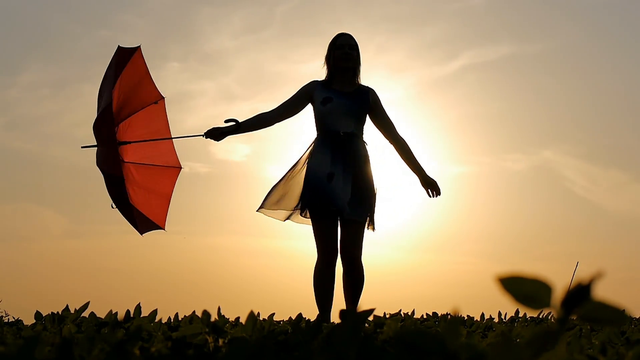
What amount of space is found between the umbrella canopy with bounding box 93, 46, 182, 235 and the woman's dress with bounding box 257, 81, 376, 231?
169 centimetres

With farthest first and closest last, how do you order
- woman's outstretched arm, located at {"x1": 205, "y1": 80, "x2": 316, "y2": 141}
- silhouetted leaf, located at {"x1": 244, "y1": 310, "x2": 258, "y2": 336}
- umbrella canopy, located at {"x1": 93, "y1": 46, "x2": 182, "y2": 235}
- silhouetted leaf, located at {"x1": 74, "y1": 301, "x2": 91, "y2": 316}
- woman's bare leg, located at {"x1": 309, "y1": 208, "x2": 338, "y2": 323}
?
umbrella canopy, located at {"x1": 93, "y1": 46, "x2": 182, "y2": 235} → woman's outstretched arm, located at {"x1": 205, "y1": 80, "x2": 316, "y2": 141} → woman's bare leg, located at {"x1": 309, "y1": 208, "x2": 338, "y2": 323} → silhouetted leaf, located at {"x1": 74, "y1": 301, "x2": 91, "y2": 316} → silhouetted leaf, located at {"x1": 244, "y1": 310, "x2": 258, "y2": 336}

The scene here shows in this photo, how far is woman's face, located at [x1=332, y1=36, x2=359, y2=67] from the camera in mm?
5988

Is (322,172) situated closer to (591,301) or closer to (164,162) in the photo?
(164,162)

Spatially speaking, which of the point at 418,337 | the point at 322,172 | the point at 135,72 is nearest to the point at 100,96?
the point at 135,72

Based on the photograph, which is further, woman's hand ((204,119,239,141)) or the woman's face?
woman's hand ((204,119,239,141))

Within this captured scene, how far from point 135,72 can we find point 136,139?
684mm

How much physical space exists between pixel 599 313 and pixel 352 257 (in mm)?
5173

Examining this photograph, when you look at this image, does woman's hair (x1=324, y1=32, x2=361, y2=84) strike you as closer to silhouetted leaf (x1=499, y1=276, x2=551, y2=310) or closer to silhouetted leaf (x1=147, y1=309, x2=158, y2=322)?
silhouetted leaf (x1=147, y1=309, x2=158, y2=322)

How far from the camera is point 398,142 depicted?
6.36m

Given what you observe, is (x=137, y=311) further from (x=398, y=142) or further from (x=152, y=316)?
(x=398, y=142)

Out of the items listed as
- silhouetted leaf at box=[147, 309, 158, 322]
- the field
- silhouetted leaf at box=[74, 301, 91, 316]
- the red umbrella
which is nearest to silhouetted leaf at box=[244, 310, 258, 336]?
the field

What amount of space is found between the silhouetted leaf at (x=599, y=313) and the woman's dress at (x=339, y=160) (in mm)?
5016

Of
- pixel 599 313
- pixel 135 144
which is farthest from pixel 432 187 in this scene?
pixel 599 313

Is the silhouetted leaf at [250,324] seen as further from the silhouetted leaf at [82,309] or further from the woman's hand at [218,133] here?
the woman's hand at [218,133]
